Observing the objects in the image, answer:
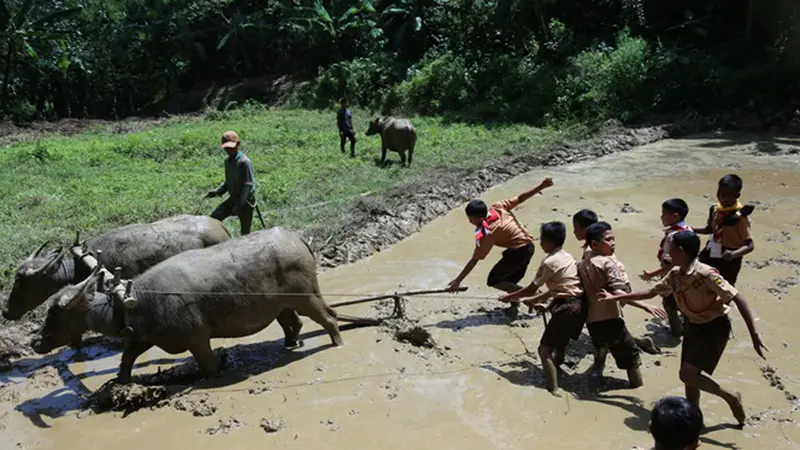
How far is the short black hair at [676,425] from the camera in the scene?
2.82 metres

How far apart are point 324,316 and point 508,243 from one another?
1958 millimetres

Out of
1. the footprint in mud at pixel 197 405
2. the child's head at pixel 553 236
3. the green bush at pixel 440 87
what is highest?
the green bush at pixel 440 87

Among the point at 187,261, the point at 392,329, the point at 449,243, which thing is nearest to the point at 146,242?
the point at 187,261

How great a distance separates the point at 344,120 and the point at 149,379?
9560 mm

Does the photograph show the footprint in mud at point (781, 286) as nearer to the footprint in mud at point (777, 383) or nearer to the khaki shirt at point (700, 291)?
the footprint in mud at point (777, 383)

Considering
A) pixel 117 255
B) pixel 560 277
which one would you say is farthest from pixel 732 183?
pixel 117 255

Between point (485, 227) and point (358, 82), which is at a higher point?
point (358, 82)

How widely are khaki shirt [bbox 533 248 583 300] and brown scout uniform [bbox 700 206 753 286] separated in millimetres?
1496

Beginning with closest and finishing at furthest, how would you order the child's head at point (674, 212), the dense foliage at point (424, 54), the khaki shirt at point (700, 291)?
the khaki shirt at point (700, 291), the child's head at point (674, 212), the dense foliage at point (424, 54)

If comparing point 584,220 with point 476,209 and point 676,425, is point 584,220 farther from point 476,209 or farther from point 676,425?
point 676,425

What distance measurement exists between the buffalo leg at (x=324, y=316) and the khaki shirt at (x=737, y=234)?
3.61 metres

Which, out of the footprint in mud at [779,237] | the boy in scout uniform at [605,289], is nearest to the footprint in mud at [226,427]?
the boy in scout uniform at [605,289]

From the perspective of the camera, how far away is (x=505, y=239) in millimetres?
6672

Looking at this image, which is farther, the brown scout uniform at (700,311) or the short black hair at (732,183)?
the short black hair at (732,183)
